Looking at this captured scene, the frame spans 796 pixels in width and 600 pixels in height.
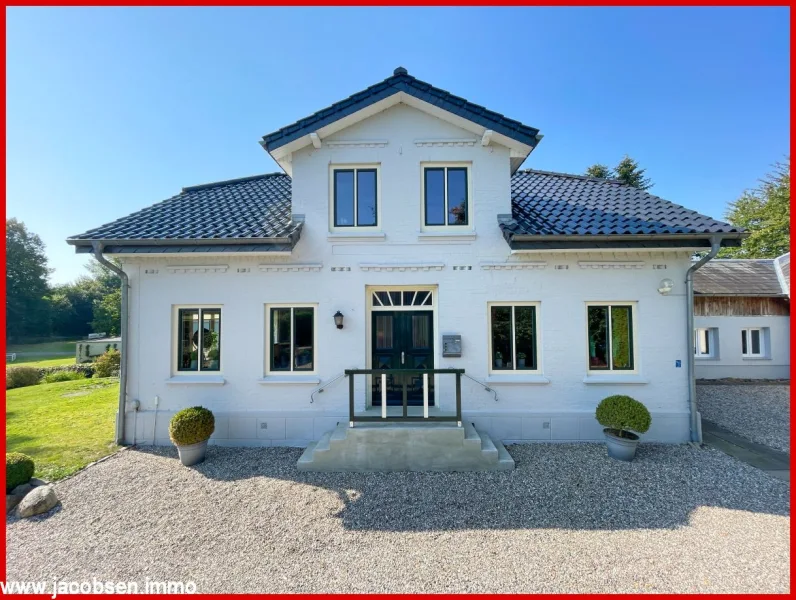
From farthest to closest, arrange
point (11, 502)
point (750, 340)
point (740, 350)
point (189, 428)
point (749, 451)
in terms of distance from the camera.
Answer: point (750, 340), point (740, 350), point (749, 451), point (189, 428), point (11, 502)

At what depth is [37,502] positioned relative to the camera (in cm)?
477

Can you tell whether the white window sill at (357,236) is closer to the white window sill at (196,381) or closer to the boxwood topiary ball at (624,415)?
the white window sill at (196,381)

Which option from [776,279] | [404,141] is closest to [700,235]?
[404,141]

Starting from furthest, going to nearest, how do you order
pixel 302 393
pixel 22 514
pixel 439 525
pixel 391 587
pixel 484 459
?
pixel 302 393
pixel 484 459
pixel 22 514
pixel 439 525
pixel 391 587

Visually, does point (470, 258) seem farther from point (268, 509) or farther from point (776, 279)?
point (776, 279)

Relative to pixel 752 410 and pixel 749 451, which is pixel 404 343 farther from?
pixel 752 410

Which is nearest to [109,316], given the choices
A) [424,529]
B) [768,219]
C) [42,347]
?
[42,347]

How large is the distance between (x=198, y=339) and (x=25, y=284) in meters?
58.0

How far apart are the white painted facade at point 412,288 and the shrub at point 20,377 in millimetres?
15030

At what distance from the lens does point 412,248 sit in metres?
7.38

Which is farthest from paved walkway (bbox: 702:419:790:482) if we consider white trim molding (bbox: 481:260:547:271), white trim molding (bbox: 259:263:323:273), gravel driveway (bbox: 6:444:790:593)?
white trim molding (bbox: 259:263:323:273)

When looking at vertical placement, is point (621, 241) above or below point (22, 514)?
above

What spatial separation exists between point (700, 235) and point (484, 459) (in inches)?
248

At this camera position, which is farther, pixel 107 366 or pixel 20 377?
pixel 107 366
